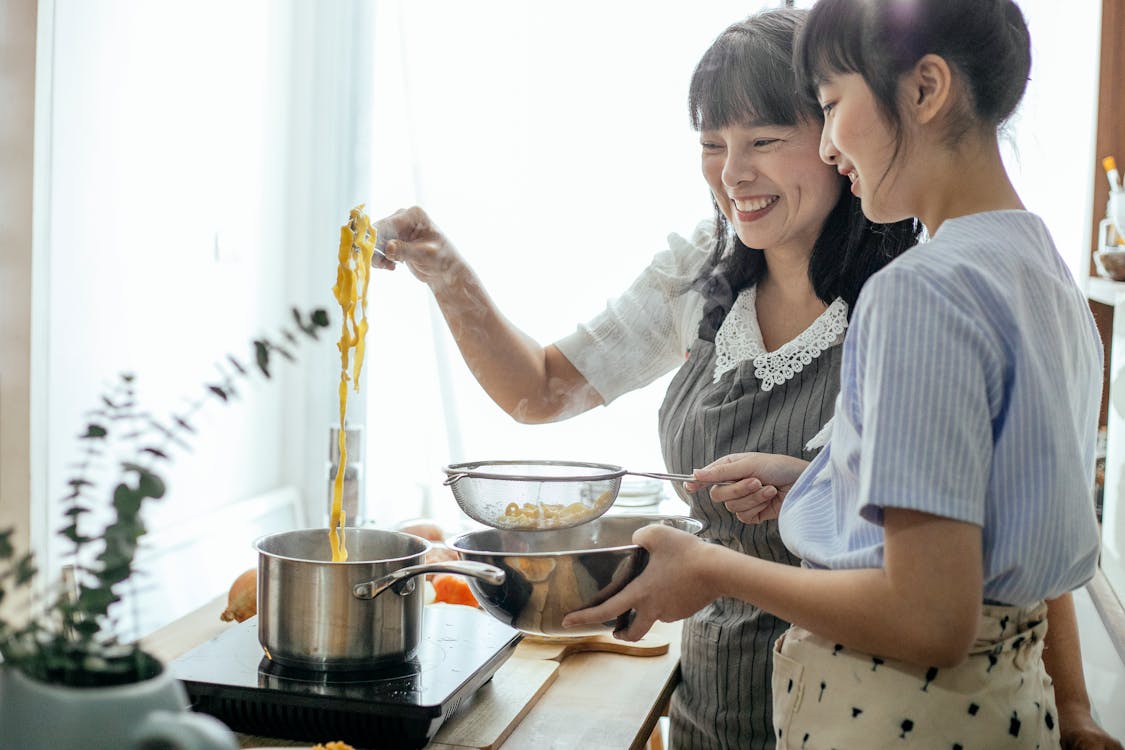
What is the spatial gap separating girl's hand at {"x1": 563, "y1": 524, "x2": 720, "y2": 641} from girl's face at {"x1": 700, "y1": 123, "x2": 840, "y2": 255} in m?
0.61

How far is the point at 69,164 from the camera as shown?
1938 mm

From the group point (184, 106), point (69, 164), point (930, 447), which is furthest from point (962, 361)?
point (184, 106)

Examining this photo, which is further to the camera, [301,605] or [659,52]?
[659,52]

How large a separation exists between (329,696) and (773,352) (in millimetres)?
745

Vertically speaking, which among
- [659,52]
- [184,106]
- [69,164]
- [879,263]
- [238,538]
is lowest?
[238,538]

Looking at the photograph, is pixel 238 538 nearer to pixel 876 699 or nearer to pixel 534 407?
pixel 534 407

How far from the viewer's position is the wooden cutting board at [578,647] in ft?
4.29

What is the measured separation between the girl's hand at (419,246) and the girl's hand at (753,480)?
50 centimetres

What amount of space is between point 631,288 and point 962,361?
3.16 ft

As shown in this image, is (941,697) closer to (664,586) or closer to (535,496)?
(664,586)

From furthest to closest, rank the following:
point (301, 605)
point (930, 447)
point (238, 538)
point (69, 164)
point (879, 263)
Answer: point (238, 538) → point (69, 164) → point (879, 263) → point (301, 605) → point (930, 447)

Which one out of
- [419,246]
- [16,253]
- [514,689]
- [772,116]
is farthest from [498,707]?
[16,253]

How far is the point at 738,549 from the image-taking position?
1.40 meters

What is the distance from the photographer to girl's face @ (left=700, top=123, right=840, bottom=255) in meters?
1.40
